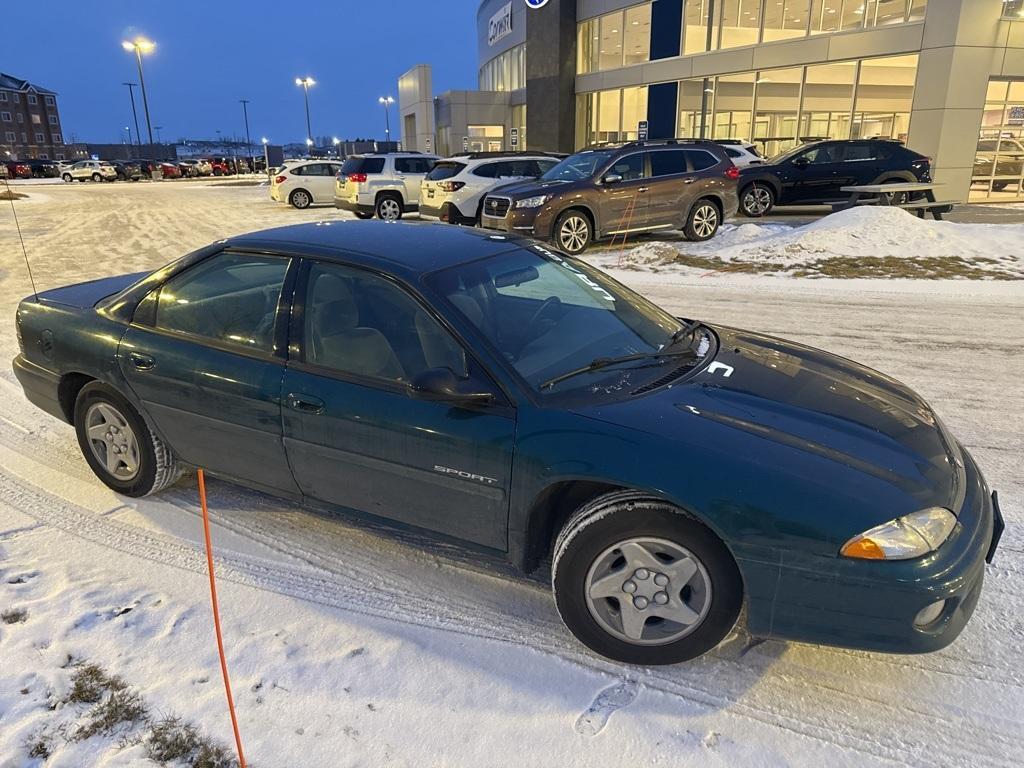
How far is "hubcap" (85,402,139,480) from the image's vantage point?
3.98 meters

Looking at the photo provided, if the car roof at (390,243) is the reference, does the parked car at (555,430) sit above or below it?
below

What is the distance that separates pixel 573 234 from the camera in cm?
1238

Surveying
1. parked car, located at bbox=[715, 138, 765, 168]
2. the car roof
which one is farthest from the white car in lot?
the car roof

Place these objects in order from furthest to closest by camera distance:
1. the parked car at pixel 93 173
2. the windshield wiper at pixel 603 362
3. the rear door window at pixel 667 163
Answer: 1. the parked car at pixel 93 173
2. the rear door window at pixel 667 163
3. the windshield wiper at pixel 603 362

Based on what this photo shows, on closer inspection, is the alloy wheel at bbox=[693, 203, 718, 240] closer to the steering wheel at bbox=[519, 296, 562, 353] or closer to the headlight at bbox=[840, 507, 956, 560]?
the steering wheel at bbox=[519, 296, 562, 353]

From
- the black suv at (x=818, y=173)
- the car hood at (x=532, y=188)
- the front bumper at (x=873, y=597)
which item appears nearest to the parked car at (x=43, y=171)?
the car hood at (x=532, y=188)

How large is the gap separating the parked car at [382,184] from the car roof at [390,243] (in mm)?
15565

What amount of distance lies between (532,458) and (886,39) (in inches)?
869

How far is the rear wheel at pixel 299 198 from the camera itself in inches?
919

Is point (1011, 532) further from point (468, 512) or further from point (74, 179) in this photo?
point (74, 179)

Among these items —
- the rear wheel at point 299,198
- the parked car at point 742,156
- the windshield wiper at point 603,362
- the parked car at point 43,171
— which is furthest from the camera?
the parked car at point 43,171

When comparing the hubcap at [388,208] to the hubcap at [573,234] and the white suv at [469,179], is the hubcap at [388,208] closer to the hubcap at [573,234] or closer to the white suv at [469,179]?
the white suv at [469,179]

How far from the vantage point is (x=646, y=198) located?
12.8 m

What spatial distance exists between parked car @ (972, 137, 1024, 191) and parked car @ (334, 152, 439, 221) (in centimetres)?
1511
